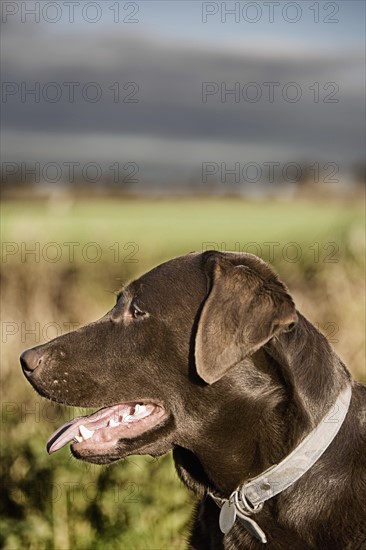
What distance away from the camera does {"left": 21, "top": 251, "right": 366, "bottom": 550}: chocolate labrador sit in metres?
3.71

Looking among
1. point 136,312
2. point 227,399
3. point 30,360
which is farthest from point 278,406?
point 30,360

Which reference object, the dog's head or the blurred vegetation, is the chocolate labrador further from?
the blurred vegetation

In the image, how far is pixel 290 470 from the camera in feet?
12.1

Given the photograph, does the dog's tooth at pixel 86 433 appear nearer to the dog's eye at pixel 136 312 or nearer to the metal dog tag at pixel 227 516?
the dog's eye at pixel 136 312

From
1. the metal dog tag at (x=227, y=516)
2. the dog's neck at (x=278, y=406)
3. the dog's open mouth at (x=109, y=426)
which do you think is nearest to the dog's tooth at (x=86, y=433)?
the dog's open mouth at (x=109, y=426)

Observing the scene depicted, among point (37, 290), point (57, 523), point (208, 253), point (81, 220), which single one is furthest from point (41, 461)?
point (81, 220)

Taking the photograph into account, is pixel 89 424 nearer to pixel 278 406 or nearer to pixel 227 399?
pixel 227 399

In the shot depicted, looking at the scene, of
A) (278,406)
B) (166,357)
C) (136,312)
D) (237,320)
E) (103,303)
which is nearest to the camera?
(237,320)

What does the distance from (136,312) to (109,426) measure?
518 mm

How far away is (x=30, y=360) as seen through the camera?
4152mm

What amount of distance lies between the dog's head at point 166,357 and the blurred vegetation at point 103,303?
5.05 feet

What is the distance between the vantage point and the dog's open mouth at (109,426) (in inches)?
158

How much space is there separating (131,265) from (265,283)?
5.63 metres

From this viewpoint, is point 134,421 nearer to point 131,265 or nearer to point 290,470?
point 290,470
